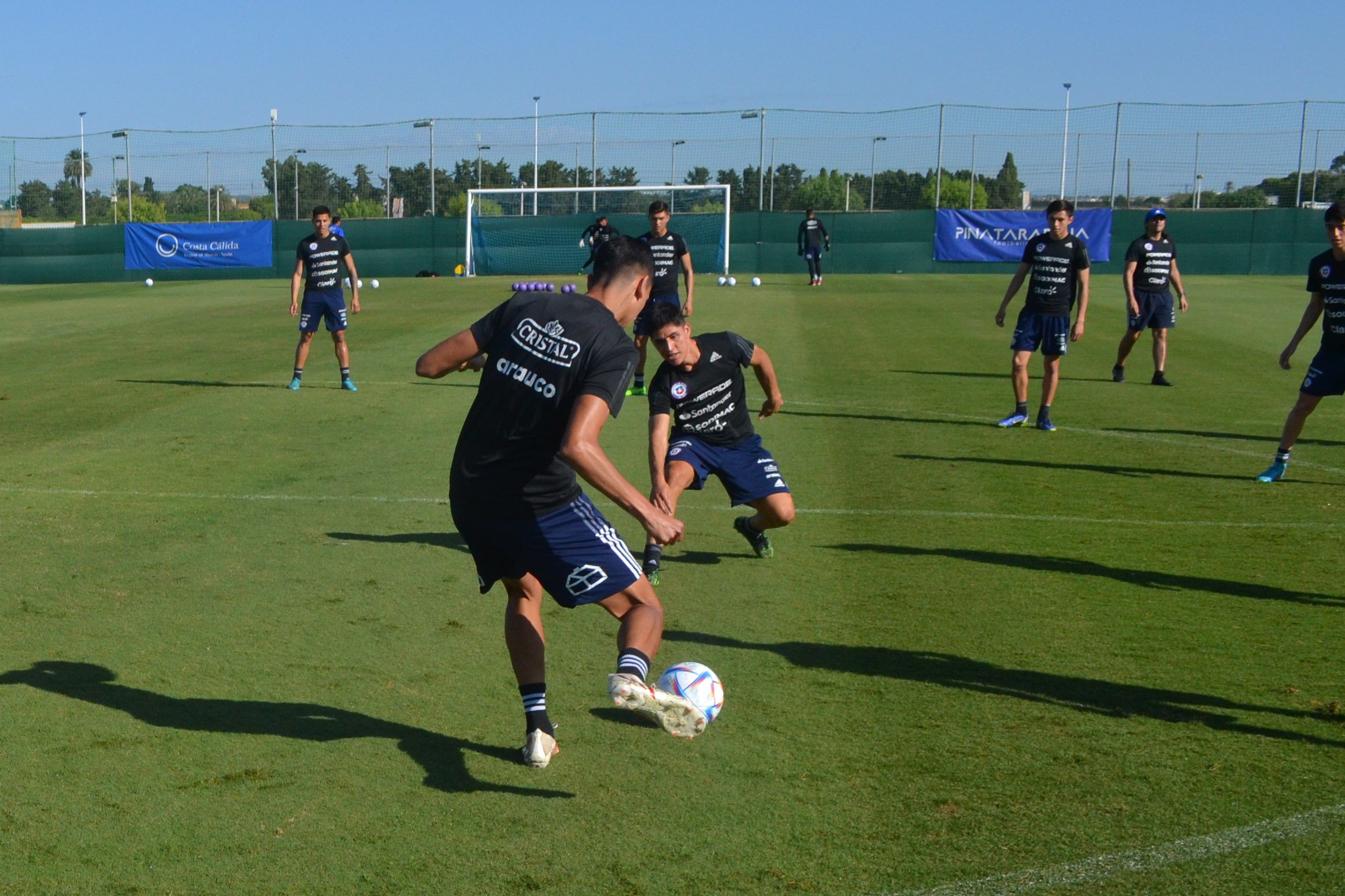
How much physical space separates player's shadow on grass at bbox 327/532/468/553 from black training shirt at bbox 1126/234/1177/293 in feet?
34.1

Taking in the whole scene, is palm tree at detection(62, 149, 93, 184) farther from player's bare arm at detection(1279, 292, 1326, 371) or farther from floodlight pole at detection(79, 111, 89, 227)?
player's bare arm at detection(1279, 292, 1326, 371)

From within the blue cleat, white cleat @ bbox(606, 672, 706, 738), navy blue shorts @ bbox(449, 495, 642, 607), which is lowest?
the blue cleat

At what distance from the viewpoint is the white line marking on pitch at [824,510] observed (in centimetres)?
841

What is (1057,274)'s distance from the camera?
12.0 metres

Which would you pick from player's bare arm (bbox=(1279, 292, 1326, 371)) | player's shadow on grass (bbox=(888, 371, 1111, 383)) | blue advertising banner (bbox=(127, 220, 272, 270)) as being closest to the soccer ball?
player's bare arm (bbox=(1279, 292, 1326, 371))

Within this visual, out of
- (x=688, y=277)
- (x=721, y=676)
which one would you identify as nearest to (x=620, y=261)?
(x=721, y=676)

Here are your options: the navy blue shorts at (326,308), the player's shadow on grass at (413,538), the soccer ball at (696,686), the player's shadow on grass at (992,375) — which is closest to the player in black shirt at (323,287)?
the navy blue shorts at (326,308)

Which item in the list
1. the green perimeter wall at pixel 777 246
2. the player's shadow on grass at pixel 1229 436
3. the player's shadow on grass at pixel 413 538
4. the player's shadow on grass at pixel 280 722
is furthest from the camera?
the green perimeter wall at pixel 777 246

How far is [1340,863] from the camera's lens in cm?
379

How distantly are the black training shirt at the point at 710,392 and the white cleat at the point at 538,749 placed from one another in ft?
9.38

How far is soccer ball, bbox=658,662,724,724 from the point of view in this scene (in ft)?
14.4

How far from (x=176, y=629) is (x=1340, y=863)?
16.3 ft

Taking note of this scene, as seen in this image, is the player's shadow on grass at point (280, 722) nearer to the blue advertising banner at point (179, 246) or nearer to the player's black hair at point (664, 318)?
the player's black hair at point (664, 318)

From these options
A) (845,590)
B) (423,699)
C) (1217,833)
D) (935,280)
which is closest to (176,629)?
(423,699)
